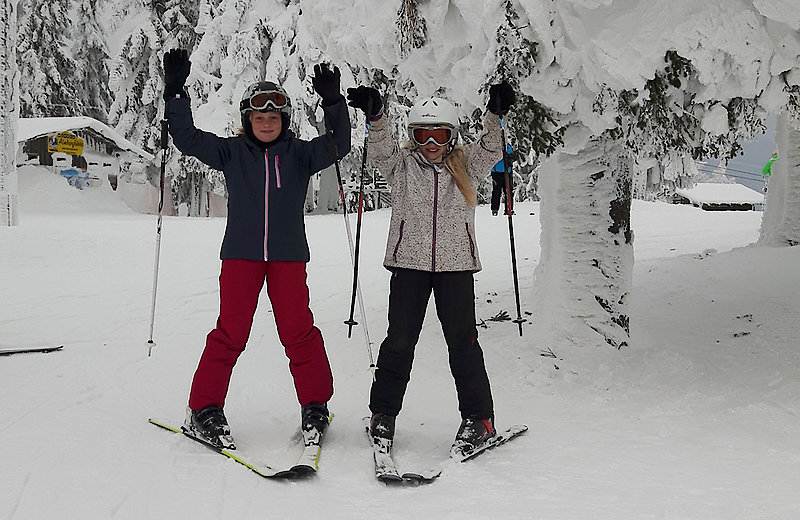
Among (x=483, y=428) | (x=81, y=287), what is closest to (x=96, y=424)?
(x=483, y=428)

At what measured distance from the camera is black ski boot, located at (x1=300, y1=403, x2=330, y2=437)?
4047 millimetres

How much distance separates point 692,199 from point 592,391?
143 feet

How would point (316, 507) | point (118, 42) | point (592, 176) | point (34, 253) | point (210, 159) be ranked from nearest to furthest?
1. point (316, 507)
2. point (210, 159)
3. point (592, 176)
4. point (34, 253)
5. point (118, 42)

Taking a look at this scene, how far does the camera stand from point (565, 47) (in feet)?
15.1

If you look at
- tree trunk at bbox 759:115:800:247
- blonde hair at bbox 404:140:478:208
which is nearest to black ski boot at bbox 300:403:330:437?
blonde hair at bbox 404:140:478:208

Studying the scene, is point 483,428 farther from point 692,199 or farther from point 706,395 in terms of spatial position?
point 692,199

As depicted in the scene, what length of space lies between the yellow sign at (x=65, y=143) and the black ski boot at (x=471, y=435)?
71.8ft

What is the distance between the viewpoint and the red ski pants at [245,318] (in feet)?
13.1

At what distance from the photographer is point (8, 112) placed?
13.0 m

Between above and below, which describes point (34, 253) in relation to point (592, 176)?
below

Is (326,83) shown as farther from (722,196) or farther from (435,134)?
(722,196)

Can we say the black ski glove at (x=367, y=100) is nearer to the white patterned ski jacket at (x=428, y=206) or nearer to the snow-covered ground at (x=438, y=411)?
the white patterned ski jacket at (x=428, y=206)

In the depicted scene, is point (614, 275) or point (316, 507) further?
point (614, 275)

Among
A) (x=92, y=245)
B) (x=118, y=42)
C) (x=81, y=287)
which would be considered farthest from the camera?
(x=118, y=42)
